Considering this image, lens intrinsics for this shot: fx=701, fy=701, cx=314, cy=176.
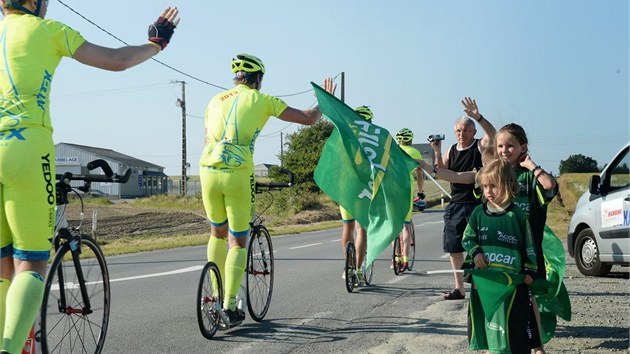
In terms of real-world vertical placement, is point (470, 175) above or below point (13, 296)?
above

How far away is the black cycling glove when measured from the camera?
4.06 metres

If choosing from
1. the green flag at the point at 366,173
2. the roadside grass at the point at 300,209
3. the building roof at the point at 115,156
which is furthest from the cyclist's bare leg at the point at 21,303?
→ the building roof at the point at 115,156

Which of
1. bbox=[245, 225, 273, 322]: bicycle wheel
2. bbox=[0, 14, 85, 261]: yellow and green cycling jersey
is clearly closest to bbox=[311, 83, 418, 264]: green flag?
bbox=[245, 225, 273, 322]: bicycle wheel

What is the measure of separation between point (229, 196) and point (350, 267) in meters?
3.20

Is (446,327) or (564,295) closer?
(564,295)

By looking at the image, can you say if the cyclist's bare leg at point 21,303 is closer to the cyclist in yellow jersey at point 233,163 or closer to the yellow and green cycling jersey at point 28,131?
the yellow and green cycling jersey at point 28,131

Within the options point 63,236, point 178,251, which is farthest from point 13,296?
point 178,251

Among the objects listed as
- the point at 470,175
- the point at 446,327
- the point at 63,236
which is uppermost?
the point at 470,175

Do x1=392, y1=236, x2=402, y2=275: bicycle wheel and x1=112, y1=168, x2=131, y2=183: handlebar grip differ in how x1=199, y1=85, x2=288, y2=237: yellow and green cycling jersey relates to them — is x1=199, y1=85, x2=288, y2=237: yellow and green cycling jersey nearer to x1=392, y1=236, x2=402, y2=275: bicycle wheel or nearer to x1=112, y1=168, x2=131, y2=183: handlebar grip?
x1=112, y1=168, x2=131, y2=183: handlebar grip

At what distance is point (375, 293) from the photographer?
853 cm

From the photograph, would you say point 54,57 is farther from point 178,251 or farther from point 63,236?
point 178,251

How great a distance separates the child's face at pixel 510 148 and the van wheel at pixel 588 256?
5576mm

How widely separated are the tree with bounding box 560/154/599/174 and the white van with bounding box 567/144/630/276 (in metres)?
28.9

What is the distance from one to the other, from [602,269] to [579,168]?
31.6m
